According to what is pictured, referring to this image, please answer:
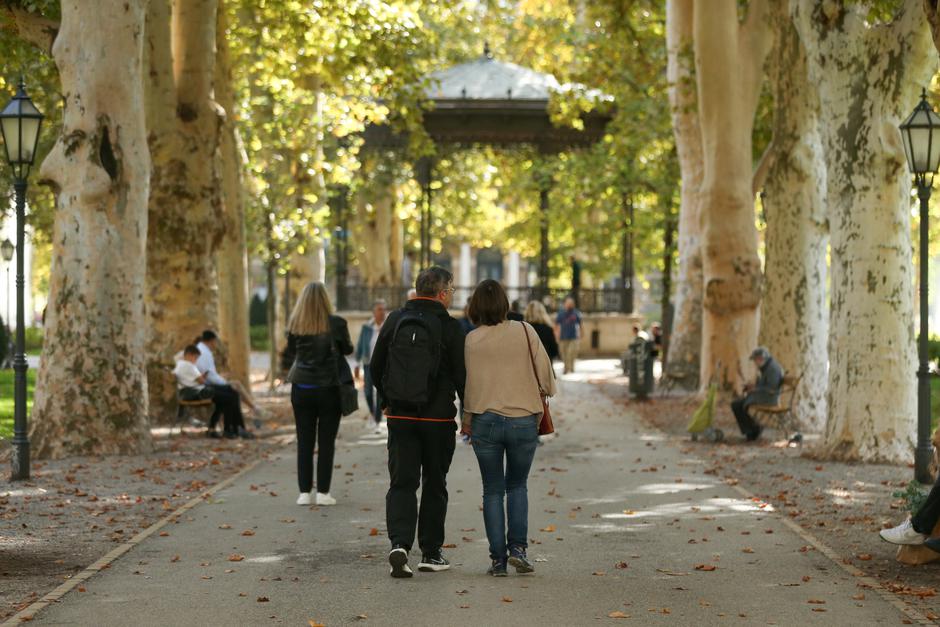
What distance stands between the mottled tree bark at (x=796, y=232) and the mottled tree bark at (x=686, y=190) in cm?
199

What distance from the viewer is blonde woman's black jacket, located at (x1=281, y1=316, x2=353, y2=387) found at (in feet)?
40.4

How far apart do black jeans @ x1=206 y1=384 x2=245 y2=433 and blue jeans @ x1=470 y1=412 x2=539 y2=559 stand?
37.9 ft

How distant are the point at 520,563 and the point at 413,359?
4.48 feet

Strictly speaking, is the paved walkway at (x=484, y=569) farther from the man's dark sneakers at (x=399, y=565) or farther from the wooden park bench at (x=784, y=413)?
the wooden park bench at (x=784, y=413)

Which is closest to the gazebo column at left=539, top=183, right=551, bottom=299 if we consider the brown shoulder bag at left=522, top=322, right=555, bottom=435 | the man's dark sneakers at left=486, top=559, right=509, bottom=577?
the brown shoulder bag at left=522, top=322, right=555, bottom=435

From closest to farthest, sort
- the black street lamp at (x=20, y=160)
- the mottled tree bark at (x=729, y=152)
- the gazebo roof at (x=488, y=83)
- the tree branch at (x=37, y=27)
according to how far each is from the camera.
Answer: the black street lamp at (x=20, y=160) < the tree branch at (x=37, y=27) < the mottled tree bark at (x=729, y=152) < the gazebo roof at (x=488, y=83)

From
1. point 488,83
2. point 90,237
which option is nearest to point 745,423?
point 90,237

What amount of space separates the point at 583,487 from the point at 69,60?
23.9 feet

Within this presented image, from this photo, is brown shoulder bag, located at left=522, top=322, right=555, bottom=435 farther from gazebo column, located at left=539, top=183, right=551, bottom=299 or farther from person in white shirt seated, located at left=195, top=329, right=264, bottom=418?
gazebo column, located at left=539, top=183, right=551, bottom=299

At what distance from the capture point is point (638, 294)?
3472 inches

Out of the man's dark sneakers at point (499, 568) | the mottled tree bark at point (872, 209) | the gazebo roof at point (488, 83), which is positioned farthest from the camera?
the gazebo roof at point (488, 83)

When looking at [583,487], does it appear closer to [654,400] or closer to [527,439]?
[527,439]

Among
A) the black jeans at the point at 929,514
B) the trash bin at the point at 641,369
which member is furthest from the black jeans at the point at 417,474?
the trash bin at the point at 641,369

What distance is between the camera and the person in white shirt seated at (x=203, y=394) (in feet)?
67.1
